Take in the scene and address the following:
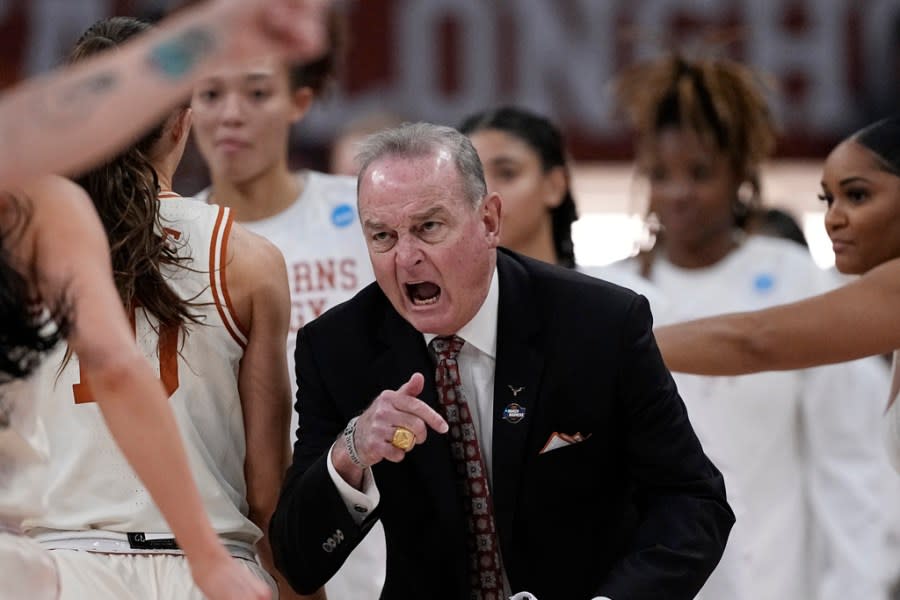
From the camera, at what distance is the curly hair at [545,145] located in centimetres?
648

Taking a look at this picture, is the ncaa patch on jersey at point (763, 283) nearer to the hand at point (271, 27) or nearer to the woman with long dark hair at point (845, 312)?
the woman with long dark hair at point (845, 312)

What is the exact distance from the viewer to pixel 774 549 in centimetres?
698

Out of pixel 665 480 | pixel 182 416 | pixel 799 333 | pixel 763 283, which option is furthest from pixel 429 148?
pixel 763 283

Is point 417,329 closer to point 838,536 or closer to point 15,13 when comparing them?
point 838,536

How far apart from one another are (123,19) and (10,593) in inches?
59.0

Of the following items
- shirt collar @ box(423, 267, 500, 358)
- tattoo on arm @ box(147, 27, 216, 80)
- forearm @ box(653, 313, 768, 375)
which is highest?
tattoo on arm @ box(147, 27, 216, 80)

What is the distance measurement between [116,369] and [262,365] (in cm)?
106

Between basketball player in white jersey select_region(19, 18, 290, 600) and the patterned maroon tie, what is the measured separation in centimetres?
48

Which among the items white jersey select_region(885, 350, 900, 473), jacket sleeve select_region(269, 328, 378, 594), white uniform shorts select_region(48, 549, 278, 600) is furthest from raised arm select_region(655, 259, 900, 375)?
white uniform shorts select_region(48, 549, 278, 600)

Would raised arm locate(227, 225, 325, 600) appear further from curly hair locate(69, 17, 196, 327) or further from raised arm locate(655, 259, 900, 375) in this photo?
raised arm locate(655, 259, 900, 375)

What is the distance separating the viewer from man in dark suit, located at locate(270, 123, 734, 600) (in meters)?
4.11

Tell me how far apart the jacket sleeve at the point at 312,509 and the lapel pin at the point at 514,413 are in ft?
1.28

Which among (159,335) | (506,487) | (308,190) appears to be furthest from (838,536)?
(159,335)

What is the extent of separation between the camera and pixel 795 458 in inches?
278
